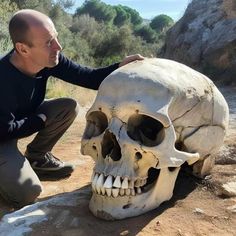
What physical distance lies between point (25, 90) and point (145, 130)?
1.19m

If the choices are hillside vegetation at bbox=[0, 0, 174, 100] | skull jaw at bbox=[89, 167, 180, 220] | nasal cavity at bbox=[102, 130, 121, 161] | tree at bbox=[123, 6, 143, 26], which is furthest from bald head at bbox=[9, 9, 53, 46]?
tree at bbox=[123, 6, 143, 26]

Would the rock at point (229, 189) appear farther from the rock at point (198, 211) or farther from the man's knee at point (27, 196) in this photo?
the man's knee at point (27, 196)

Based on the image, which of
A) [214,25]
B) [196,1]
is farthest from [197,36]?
[196,1]

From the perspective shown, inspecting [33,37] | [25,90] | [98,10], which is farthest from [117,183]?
[98,10]

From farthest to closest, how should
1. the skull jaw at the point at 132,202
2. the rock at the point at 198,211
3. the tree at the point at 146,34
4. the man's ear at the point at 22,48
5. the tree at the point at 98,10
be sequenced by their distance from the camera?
the tree at the point at 98,10, the tree at the point at 146,34, the man's ear at the point at 22,48, the rock at the point at 198,211, the skull jaw at the point at 132,202

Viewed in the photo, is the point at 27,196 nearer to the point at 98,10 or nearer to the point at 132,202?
the point at 132,202

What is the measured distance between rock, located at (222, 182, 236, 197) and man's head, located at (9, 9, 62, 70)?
5.67 ft

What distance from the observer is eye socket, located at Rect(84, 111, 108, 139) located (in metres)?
4.04

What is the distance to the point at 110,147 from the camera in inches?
154

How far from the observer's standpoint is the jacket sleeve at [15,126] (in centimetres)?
429

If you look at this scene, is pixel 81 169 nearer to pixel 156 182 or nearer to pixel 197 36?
pixel 156 182

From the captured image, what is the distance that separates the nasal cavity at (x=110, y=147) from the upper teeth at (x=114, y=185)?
0.16 meters

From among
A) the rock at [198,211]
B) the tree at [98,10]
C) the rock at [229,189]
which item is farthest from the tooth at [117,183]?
the tree at [98,10]

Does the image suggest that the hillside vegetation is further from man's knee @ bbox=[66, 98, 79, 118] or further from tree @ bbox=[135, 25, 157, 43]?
man's knee @ bbox=[66, 98, 79, 118]
